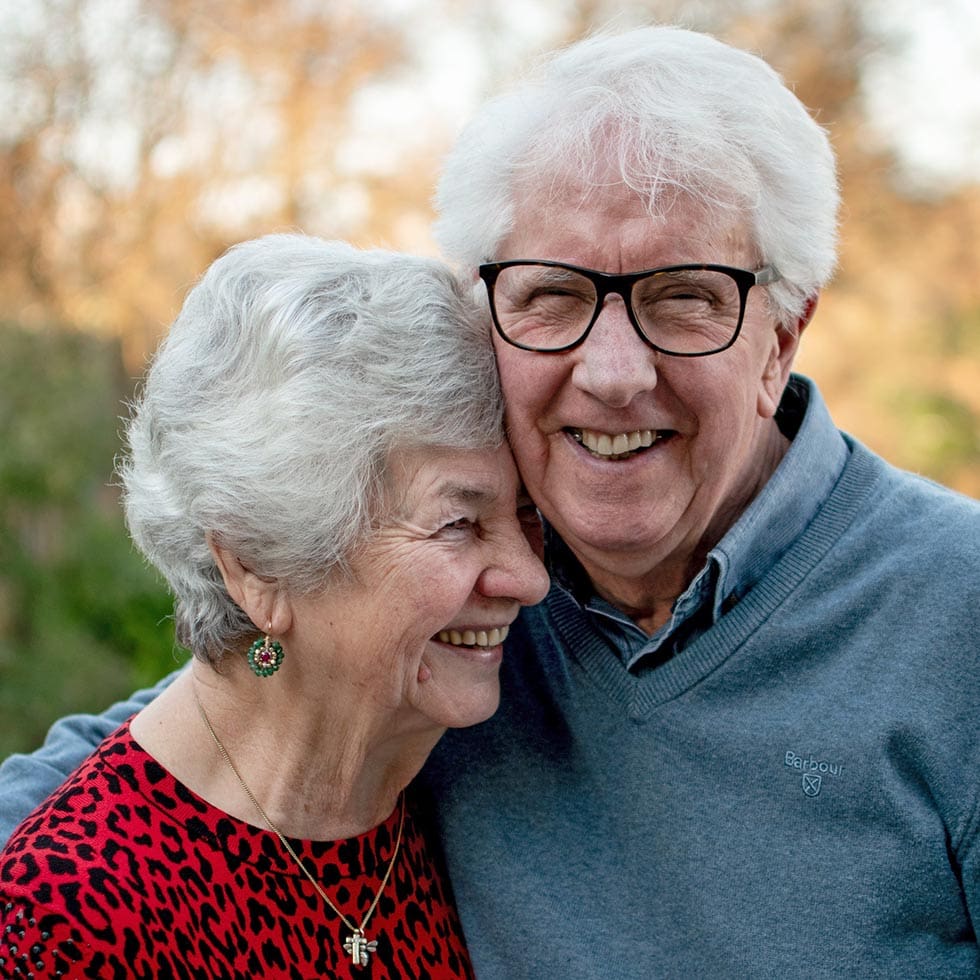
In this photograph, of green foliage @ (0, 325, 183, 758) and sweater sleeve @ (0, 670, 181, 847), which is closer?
sweater sleeve @ (0, 670, 181, 847)

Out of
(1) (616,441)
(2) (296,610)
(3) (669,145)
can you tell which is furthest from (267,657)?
(3) (669,145)

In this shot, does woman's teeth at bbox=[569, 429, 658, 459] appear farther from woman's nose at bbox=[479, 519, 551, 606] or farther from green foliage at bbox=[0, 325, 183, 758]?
green foliage at bbox=[0, 325, 183, 758]

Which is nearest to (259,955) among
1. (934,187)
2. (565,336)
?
(565,336)

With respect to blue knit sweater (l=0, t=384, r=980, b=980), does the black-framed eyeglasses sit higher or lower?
higher

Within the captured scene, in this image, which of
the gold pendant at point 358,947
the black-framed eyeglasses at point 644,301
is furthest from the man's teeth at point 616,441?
the gold pendant at point 358,947

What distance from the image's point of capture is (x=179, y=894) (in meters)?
1.94

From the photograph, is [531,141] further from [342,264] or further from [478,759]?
[478,759]

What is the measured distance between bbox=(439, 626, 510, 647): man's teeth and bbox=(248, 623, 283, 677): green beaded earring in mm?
287

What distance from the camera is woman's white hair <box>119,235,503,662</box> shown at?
1.97 m

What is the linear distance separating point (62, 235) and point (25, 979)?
7.49m

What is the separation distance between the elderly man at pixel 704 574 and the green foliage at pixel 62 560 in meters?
4.53

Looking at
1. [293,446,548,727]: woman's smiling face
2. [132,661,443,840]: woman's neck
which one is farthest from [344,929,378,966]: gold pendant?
[293,446,548,727]: woman's smiling face

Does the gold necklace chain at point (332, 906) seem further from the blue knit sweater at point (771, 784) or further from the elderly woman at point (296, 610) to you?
the blue knit sweater at point (771, 784)

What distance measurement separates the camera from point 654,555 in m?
2.12
